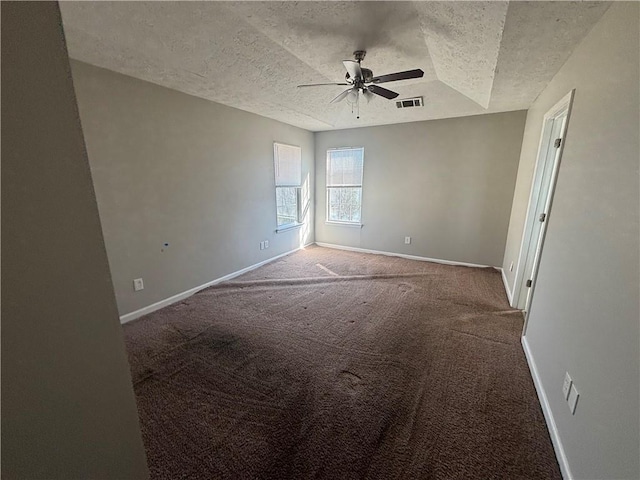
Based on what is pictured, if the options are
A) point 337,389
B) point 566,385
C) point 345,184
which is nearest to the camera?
point 566,385

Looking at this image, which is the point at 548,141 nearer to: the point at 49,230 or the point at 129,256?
the point at 49,230

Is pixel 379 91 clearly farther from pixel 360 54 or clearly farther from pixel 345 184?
pixel 345 184

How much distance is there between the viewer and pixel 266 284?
364 cm

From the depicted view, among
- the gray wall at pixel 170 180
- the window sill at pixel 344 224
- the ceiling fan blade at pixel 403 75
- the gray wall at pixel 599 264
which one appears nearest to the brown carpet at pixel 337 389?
the gray wall at pixel 599 264

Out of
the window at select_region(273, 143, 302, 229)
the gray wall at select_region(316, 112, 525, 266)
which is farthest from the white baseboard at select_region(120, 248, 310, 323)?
the gray wall at select_region(316, 112, 525, 266)

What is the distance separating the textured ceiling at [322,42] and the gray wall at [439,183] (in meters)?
0.93

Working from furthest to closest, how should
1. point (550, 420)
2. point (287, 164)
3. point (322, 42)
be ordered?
point (287, 164) → point (322, 42) → point (550, 420)

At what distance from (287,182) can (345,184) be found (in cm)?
116

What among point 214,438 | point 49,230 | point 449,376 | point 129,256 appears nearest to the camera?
point 49,230

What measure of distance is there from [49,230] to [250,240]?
3.66 m

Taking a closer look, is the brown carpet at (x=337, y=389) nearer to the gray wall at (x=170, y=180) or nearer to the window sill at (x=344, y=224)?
the gray wall at (x=170, y=180)

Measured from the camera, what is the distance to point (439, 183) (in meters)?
4.33

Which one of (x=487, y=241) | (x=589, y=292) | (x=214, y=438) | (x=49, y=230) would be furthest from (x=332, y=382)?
(x=487, y=241)

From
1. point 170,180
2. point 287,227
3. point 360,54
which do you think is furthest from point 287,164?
point 360,54
